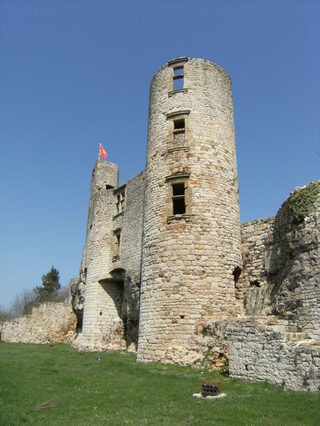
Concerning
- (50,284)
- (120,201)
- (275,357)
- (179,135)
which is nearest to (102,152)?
(120,201)

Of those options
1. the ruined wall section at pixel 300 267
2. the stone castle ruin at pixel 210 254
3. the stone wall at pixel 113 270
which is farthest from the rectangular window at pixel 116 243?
the ruined wall section at pixel 300 267

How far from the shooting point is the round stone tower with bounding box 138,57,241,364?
14406 millimetres

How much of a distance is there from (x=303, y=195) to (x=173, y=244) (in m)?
5.03

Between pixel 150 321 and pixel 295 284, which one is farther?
pixel 150 321

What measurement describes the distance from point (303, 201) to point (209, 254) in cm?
386

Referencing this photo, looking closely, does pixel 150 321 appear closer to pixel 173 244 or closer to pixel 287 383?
pixel 173 244

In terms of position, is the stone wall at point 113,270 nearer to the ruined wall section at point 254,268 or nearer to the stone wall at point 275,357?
the ruined wall section at point 254,268

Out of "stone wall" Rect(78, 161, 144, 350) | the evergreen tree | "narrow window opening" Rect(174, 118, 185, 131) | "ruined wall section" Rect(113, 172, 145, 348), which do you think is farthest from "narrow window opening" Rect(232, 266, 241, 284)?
the evergreen tree

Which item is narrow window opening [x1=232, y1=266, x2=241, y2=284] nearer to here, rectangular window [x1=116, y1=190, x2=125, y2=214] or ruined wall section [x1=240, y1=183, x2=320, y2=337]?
ruined wall section [x1=240, y1=183, x2=320, y2=337]

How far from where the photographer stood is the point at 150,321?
15016mm

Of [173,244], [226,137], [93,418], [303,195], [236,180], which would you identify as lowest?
[93,418]

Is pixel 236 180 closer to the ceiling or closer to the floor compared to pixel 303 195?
closer to the ceiling

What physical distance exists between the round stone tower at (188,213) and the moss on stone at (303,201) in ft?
9.47

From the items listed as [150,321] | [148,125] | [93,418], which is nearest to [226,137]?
[148,125]
